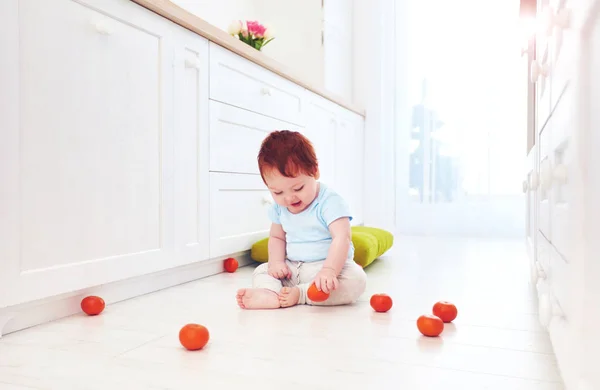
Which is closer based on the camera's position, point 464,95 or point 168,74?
point 168,74

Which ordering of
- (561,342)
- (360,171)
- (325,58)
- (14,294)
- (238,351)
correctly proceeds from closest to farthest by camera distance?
(561,342), (238,351), (14,294), (325,58), (360,171)

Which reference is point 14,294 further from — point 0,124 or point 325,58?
point 325,58

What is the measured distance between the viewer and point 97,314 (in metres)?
1.43

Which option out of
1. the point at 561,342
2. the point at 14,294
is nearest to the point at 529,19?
the point at 561,342

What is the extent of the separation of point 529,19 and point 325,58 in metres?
1.57

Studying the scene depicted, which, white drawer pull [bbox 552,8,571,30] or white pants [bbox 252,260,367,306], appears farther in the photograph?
white pants [bbox 252,260,367,306]

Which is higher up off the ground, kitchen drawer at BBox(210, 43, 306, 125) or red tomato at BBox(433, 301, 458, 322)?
kitchen drawer at BBox(210, 43, 306, 125)

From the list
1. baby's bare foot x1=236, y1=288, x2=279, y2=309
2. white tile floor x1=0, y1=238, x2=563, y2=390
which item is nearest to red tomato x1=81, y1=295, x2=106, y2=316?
white tile floor x1=0, y1=238, x2=563, y2=390

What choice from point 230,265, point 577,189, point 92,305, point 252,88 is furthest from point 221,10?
point 577,189

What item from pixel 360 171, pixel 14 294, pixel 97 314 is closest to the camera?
pixel 14 294

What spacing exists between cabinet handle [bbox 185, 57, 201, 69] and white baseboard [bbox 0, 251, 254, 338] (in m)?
0.73

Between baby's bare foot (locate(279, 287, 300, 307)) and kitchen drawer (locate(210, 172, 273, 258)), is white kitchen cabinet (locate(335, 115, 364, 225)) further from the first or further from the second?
baby's bare foot (locate(279, 287, 300, 307))

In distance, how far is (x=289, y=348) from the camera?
1.12m

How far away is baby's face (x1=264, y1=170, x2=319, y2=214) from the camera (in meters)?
1.52
